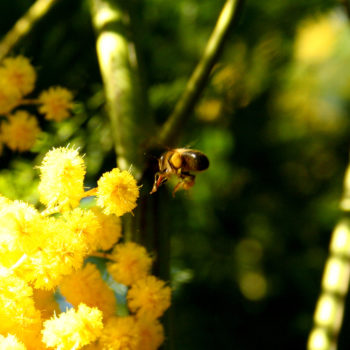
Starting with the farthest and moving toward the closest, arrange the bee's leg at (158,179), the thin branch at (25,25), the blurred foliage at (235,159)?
the blurred foliage at (235,159)
the thin branch at (25,25)
the bee's leg at (158,179)

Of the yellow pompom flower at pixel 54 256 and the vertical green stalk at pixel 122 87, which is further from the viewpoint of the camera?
the vertical green stalk at pixel 122 87

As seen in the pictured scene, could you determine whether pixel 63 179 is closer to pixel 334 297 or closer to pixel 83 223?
pixel 83 223

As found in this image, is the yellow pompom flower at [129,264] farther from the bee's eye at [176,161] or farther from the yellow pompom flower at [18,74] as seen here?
the yellow pompom flower at [18,74]

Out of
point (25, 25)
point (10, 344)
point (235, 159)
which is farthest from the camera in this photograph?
point (235, 159)

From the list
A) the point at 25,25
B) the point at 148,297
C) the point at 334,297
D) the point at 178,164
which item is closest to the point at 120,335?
the point at 148,297

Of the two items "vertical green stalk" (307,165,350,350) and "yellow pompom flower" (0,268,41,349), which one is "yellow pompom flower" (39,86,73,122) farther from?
"vertical green stalk" (307,165,350,350)

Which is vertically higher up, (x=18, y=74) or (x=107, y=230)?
(x=18, y=74)

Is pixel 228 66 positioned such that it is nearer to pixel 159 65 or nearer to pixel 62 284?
pixel 159 65

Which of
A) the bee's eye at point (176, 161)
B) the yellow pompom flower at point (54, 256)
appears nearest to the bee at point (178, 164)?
the bee's eye at point (176, 161)
